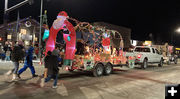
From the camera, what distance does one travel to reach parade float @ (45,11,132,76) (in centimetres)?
788

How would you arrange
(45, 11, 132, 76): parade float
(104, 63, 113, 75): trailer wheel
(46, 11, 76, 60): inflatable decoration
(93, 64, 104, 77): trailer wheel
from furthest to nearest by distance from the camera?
(104, 63, 113, 75): trailer wheel < (93, 64, 104, 77): trailer wheel < (45, 11, 132, 76): parade float < (46, 11, 76, 60): inflatable decoration

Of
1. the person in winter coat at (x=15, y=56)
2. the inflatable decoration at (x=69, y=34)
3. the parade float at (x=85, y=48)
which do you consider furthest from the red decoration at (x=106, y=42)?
the person in winter coat at (x=15, y=56)

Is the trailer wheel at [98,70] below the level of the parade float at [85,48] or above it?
below

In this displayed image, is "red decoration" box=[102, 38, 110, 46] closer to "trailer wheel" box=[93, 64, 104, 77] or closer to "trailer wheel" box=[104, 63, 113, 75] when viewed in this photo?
"trailer wheel" box=[104, 63, 113, 75]

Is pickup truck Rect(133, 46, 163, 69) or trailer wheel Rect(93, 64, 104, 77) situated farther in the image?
pickup truck Rect(133, 46, 163, 69)

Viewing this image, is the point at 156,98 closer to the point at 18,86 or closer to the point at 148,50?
the point at 18,86

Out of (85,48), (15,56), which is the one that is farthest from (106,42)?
(15,56)

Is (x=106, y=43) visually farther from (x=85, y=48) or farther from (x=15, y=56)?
(x=15, y=56)

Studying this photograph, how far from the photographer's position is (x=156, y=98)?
5434mm

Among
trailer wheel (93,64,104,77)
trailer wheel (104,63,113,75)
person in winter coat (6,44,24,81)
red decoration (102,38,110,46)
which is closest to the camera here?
person in winter coat (6,44,24,81)

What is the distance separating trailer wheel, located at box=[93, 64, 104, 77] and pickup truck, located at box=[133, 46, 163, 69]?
5114mm

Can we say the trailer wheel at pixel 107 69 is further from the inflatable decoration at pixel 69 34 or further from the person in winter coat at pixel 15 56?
the person in winter coat at pixel 15 56

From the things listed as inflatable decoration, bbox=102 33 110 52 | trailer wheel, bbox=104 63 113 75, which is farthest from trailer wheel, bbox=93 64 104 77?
inflatable decoration, bbox=102 33 110 52

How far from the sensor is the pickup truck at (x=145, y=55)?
43.8 feet
